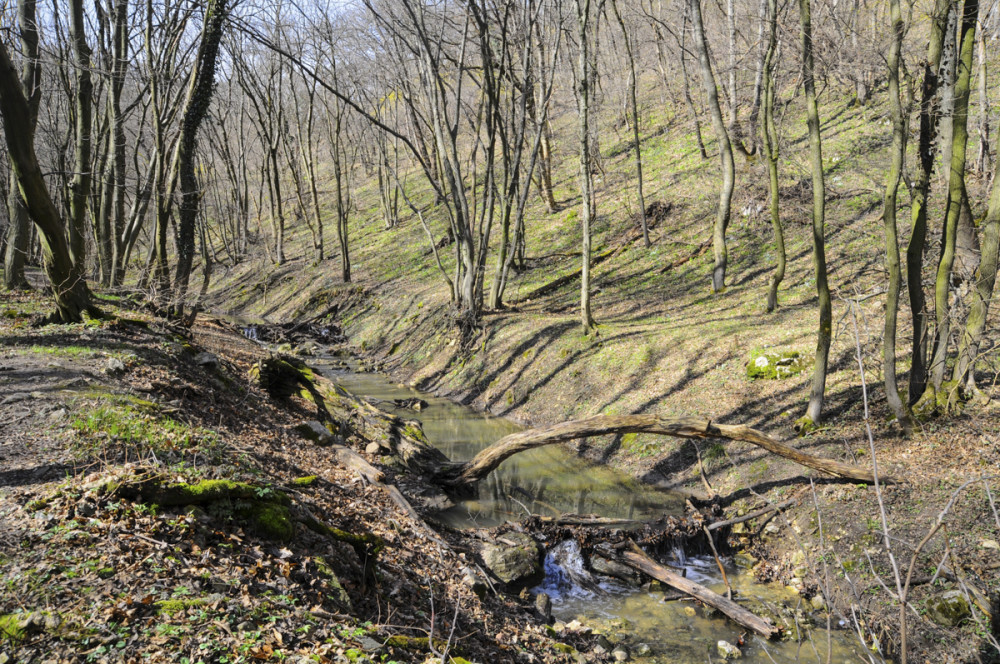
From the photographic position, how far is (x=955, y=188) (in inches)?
324

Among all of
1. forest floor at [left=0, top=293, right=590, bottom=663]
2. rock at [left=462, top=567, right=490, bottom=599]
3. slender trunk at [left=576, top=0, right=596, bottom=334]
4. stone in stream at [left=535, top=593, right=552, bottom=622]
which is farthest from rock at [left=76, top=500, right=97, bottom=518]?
slender trunk at [left=576, top=0, right=596, bottom=334]

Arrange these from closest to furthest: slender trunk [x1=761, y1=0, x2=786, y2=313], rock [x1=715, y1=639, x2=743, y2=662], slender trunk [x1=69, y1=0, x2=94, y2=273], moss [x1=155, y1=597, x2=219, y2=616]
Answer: moss [x1=155, y1=597, x2=219, y2=616], rock [x1=715, y1=639, x2=743, y2=662], slender trunk [x1=761, y1=0, x2=786, y2=313], slender trunk [x1=69, y1=0, x2=94, y2=273]

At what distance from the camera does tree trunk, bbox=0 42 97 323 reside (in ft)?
26.7

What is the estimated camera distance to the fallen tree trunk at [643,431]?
866 cm

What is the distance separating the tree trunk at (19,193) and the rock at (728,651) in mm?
14027

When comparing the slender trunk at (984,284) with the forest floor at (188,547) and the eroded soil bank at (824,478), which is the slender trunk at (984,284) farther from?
the forest floor at (188,547)

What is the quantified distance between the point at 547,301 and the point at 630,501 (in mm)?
9856

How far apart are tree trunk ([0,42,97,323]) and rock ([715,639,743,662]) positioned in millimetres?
10445

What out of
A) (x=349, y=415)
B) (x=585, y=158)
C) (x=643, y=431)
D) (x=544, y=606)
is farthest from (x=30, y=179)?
(x=585, y=158)

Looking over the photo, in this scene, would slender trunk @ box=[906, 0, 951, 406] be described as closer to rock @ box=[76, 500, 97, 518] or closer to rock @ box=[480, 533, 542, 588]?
rock @ box=[480, 533, 542, 588]

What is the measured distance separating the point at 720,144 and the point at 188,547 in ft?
43.5

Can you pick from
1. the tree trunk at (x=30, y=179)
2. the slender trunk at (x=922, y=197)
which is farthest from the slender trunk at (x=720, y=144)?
the tree trunk at (x=30, y=179)

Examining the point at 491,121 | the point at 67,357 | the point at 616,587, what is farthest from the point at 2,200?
the point at 616,587

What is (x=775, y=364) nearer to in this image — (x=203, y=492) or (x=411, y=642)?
(x=411, y=642)
